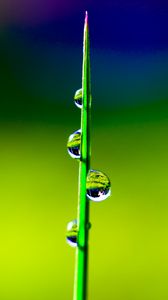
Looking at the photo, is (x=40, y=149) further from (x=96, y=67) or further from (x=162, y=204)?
(x=96, y=67)

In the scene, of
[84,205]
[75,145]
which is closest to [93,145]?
[75,145]

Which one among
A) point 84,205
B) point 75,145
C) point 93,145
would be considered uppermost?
point 93,145

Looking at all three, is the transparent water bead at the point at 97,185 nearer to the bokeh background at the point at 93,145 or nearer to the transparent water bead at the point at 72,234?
the transparent water bead at the point at 72,234

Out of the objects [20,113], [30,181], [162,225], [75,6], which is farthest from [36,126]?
[75,6]

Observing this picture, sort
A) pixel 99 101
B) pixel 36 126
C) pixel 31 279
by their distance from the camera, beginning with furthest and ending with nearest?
pixel 99 101
pixel 36 126
pixel 31 279

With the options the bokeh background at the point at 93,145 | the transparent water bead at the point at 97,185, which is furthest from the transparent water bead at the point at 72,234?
the bokeh background at the point at 93,145

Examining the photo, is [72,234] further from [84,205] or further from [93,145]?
[93,145]

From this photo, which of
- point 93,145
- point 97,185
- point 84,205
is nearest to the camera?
point 84,205
